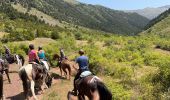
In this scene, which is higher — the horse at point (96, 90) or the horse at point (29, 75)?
the horse at point (96, 90)

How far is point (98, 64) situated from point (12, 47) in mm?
12976

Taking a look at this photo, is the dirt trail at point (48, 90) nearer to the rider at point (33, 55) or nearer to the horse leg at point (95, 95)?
the rider at point (33, 55)

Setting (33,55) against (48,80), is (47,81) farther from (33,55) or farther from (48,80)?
(33,55)

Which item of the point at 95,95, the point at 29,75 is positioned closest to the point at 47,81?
the point at 29,75

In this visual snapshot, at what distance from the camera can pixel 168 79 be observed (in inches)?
745

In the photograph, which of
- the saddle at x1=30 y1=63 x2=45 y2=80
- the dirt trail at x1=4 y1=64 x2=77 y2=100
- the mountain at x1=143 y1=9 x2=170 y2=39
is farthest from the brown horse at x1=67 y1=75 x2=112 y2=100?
the mountain at x1=143 y1=9 x2=170 y2=39

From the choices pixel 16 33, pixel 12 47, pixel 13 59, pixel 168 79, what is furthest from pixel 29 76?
pixel 16 33

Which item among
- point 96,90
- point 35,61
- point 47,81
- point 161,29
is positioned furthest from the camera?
point 161,29

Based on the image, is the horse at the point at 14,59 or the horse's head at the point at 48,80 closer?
the horse's head at the point at 48,80

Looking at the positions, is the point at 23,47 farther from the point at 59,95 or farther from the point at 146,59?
the point at 59,95

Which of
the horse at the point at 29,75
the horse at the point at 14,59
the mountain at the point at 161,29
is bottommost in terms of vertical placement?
the mountain at the point at 161,29

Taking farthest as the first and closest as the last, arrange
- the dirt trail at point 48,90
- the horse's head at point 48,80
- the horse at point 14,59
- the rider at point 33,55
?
the horse at point 14,59 < the horse's head at point 48,80 < the dirt trail at point 48,90 < the rider at point 33,55

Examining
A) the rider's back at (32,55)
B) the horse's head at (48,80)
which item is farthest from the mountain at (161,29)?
the rider's back at (32,55)

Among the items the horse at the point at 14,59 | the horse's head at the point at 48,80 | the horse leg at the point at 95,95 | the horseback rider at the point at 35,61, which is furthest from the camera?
the horse at the point at 14,59
